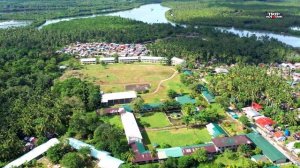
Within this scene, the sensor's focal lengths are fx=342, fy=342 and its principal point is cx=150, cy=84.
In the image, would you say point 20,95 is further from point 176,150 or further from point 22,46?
point 22,46

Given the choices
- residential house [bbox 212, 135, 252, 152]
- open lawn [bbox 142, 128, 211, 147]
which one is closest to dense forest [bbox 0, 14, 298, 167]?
open lawn [bbox 142, 128, 211, 147]

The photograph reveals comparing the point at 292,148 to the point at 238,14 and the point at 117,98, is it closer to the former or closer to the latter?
the point at 117,98

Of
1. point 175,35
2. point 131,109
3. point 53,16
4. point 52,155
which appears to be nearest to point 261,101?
point 131,109

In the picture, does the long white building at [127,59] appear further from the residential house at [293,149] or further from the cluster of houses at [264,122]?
the residential house at [293,149]

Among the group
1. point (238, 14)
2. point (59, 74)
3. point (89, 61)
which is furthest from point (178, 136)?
Answer: point (238, 14)

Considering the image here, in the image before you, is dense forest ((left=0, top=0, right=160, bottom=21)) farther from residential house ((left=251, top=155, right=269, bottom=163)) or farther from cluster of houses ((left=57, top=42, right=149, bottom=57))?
residential house ((left=251, top=155, right=269, bottom=163))

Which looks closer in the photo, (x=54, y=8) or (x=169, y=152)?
(x=169, y=152)

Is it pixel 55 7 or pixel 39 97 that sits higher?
pixel 55 7
